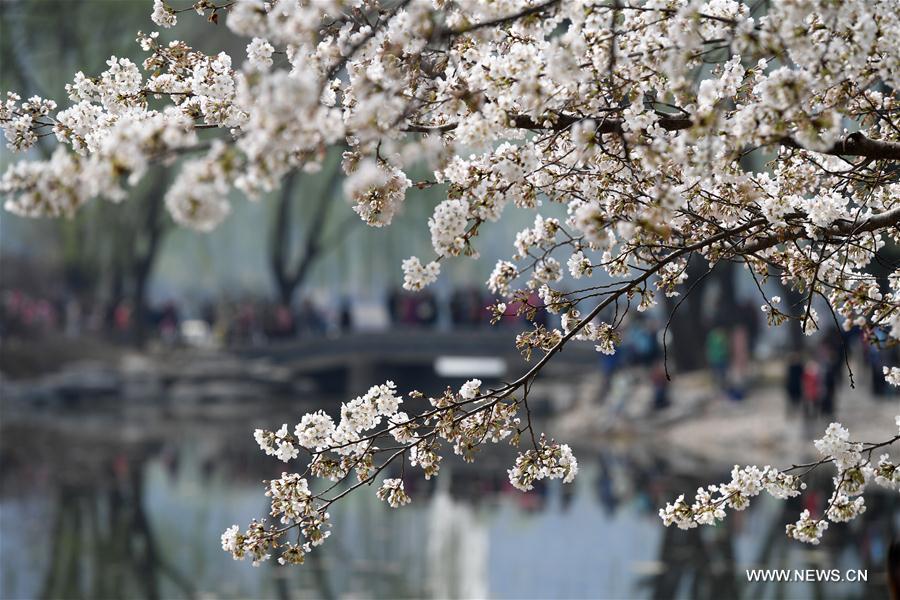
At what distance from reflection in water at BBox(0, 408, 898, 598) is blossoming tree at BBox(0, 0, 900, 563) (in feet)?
27.5

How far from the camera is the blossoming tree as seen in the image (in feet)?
11.4

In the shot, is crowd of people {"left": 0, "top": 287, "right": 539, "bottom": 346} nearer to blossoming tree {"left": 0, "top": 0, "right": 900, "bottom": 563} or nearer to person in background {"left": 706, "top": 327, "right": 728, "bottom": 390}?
person in background {"left": 706, "top": 327, "right": 728, "bottom": 390}

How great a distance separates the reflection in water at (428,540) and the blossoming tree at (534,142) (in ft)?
27.5

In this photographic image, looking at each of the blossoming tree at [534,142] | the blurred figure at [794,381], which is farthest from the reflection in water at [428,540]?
the blossoming tree at [534,142]

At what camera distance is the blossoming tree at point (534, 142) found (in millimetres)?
3488

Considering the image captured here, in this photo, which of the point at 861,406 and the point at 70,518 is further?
the point at 861,406

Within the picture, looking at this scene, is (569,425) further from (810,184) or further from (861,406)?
(810,184)

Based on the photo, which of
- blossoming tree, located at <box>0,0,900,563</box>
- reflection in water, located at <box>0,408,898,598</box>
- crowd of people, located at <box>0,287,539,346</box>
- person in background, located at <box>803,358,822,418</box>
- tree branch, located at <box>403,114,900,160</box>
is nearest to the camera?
blossoming tree, located at <box>0,0,900,563</box>

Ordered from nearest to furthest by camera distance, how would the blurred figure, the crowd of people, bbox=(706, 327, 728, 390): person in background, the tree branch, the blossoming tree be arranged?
1. the blossoming tree
2. the tree branch
3. the blurred figure
4. bbox=(706, 327, 728, 390): person in background
5. the crowd of people

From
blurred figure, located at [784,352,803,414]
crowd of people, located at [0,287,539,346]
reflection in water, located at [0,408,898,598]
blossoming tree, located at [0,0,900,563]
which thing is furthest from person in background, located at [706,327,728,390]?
blossoming tree, located at [0,0,900,563]

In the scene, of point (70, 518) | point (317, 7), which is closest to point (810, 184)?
point (317, 7)

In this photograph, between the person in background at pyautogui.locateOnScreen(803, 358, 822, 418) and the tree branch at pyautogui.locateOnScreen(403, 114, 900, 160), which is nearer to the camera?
the tree branch at pyautogui.locateOnScreen(403, 114, 900, 160)

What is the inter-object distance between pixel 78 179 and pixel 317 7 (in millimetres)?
874

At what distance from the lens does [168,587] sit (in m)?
14.1
